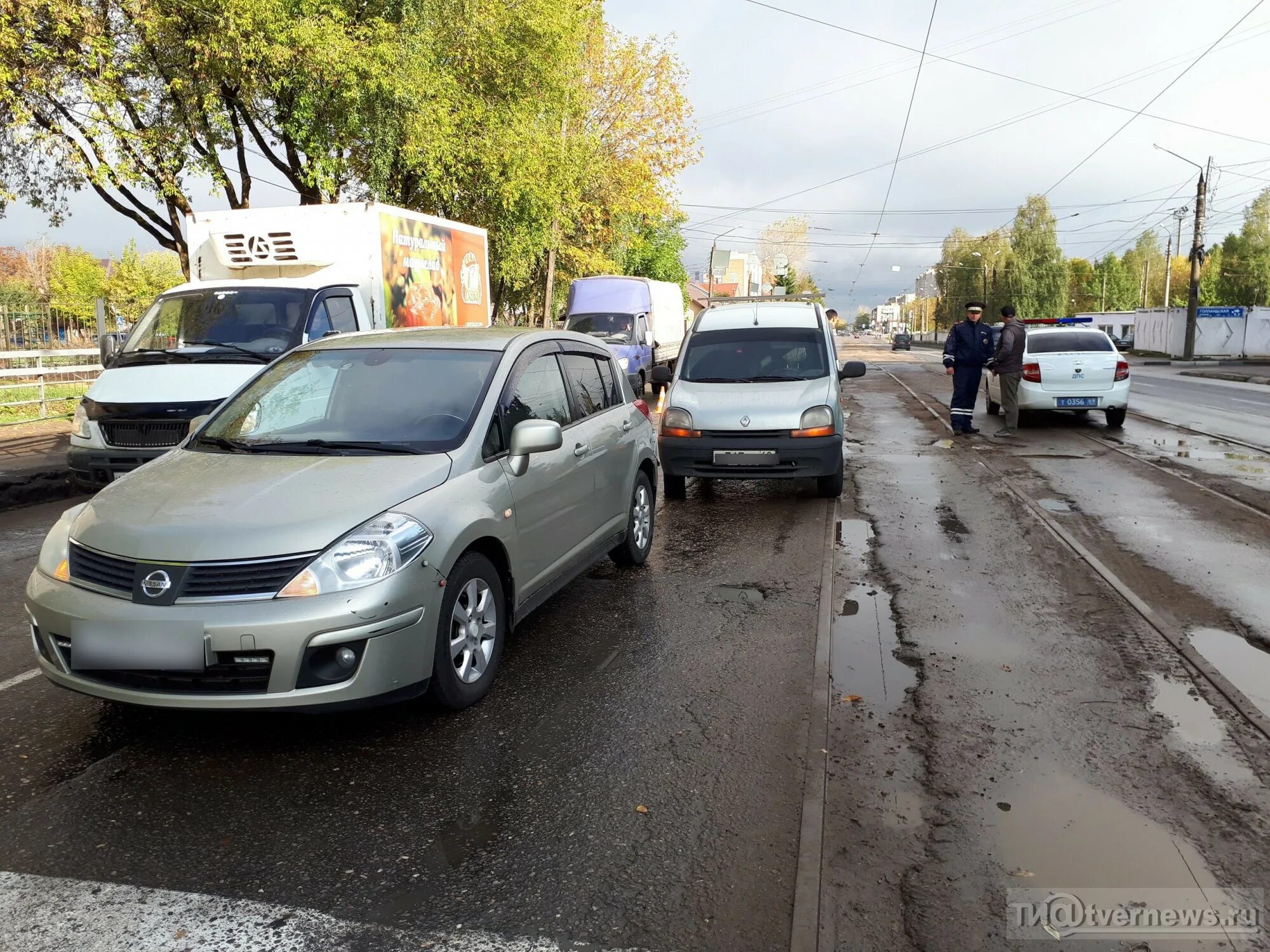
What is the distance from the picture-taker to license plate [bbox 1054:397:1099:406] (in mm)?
14359

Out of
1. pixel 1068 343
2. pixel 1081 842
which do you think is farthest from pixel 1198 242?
pixel 1081 842

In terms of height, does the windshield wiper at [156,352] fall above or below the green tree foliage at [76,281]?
below

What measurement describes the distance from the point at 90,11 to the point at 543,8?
947 cm

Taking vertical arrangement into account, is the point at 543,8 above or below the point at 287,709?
above

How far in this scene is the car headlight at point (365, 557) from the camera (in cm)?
361

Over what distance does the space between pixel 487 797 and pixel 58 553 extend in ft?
6.63

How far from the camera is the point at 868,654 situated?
16.6 ft

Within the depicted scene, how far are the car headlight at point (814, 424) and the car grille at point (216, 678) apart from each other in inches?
238

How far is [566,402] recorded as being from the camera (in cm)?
570

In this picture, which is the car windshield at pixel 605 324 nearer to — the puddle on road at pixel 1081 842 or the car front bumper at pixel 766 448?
the car front bumper at pixel 766 448

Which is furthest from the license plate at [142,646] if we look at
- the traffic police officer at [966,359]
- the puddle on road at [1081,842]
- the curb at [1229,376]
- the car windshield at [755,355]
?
the curb at [1229,376]

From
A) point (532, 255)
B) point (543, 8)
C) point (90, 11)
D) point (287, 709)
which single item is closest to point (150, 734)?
point (287, 709)

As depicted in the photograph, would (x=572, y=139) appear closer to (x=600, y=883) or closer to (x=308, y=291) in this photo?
(x=308, y=291)

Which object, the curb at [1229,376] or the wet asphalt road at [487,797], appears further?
the curb at [1229,376]
